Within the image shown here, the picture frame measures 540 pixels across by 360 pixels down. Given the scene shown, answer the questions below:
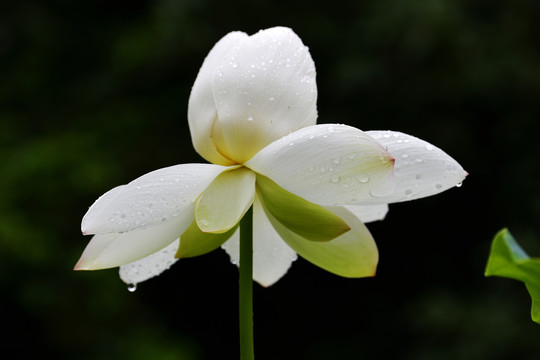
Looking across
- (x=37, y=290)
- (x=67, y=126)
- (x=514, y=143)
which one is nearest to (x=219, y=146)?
(x=37, y=290)

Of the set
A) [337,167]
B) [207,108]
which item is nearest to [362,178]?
[337,167]

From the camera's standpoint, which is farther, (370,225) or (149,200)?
(370,225)

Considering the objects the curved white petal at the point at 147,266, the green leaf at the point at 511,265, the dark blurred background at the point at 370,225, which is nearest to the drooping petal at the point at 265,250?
the curved white petal at the point at 147,266

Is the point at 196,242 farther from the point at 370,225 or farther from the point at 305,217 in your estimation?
the point at 370,225

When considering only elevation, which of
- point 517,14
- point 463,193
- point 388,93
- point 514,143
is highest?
point 517,14

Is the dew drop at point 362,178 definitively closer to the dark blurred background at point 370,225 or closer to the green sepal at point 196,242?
the green sepal at point 196,242

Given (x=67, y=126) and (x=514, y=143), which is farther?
(x=67, y=126)

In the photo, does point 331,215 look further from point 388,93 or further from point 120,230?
point 388,93
